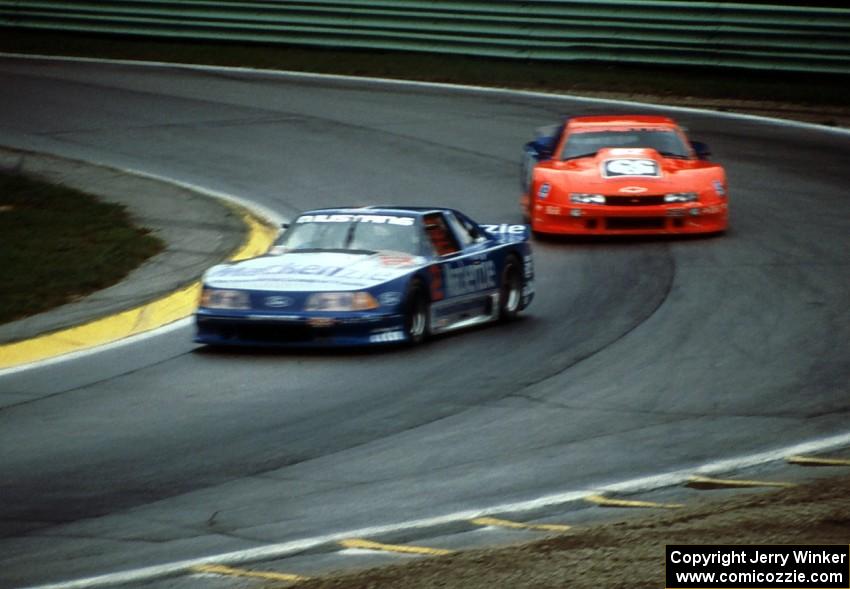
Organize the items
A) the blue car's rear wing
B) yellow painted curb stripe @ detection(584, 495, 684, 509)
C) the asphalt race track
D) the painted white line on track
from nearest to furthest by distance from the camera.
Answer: the painted white line on track → yellow painted curb stripe @ detection(584, 495, 684, 509) → the asphalt race track → the blue car's rear wing

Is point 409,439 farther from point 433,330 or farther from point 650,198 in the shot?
point 650,198

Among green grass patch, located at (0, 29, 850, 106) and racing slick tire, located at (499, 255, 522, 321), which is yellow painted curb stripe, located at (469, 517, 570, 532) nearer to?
racing slick tire, located at (499, 255, 522, 321)

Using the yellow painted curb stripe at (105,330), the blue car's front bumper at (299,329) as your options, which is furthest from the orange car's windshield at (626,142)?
the blue car's front bumper at (299,329)

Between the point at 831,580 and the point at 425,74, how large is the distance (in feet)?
76.6

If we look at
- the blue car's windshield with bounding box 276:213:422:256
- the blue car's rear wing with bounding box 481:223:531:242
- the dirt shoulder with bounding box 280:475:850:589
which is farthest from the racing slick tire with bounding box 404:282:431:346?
the dirt shoulder with bounding box 280:475:850:589

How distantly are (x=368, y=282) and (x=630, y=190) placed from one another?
18.8ft

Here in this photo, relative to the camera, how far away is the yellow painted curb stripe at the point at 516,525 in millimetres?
7360

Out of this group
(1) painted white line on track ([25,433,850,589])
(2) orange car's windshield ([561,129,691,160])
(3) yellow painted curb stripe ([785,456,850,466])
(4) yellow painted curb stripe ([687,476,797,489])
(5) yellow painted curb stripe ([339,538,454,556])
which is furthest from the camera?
(2) orange car's windshield ([561,129,691,160])

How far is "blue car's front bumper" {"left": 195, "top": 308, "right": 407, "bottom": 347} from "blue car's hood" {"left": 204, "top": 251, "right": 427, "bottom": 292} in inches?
9.0

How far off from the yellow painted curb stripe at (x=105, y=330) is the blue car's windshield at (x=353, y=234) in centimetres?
107

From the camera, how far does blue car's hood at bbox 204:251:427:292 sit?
11.8 m

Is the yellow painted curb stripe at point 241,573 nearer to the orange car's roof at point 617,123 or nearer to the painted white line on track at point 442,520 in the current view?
the painted white line on track at point 442,520

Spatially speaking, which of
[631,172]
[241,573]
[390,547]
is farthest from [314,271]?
[631,172]

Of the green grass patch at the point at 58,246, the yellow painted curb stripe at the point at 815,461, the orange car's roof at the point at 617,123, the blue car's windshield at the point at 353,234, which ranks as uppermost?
Answer: the orange car's roof at the point at 617,123
